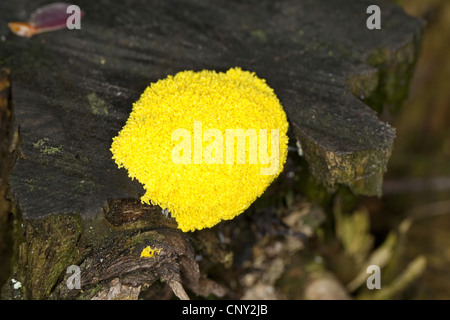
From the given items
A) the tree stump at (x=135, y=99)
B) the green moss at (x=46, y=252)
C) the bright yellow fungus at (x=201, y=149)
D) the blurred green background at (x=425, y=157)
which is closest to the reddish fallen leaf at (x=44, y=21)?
the tree stump at (x=135, y=99)

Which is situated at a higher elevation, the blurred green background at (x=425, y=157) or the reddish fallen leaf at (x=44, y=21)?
the reddish fallen leaf at (x=44, y=21)

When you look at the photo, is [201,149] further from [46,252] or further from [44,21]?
[44,21]

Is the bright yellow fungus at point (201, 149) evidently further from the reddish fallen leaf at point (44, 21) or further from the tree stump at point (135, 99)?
the reddish fallen leaf at point (44, 21)

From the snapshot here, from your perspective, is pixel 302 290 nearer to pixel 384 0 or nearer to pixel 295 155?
pixel 295 155

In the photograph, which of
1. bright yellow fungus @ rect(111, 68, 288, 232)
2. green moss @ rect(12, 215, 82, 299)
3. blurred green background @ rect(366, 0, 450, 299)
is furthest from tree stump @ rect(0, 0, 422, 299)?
blurred green background @ rect(366, 0, 450, 299)

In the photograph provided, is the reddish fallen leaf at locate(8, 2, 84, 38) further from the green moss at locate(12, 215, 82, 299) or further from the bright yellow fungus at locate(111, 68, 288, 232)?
the green moss at locate(12, 215, 82, 299)

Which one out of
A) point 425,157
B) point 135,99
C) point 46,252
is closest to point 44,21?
point 135,99
